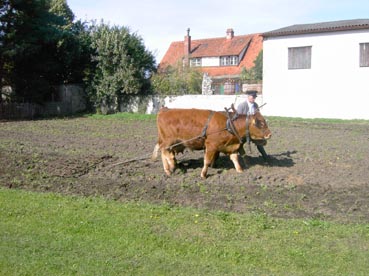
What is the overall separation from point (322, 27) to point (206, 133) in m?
22.0

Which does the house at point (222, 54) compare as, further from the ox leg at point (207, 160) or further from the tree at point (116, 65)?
the ox leg at point (207, 160)

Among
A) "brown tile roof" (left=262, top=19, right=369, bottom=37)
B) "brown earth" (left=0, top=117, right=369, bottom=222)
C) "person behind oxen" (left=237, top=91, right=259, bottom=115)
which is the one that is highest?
"brown tile roof" (left=262, top=19, right=369, bottom=37)

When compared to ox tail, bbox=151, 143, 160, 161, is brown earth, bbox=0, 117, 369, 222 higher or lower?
lower

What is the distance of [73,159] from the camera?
504 inches

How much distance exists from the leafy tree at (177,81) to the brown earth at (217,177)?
62.2 feet

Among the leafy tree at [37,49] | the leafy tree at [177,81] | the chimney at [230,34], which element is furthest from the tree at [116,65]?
the chimney at [230,34]

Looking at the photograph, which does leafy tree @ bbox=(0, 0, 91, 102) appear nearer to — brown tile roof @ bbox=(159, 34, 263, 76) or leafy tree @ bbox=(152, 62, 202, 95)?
leafy tree @ bbox=(152, 62, 202, 95)

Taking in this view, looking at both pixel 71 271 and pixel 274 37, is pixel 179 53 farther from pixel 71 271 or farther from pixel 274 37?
pixel 71 271

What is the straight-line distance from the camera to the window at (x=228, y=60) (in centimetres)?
6094

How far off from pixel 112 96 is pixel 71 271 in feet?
96.7

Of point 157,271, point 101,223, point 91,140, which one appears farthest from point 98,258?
point 91,140

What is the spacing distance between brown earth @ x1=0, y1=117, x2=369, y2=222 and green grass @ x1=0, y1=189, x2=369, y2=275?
895mm

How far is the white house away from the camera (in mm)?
28328

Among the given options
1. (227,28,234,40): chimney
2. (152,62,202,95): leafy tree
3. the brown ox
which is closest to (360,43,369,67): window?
(152,62,202,95): leafy tree
